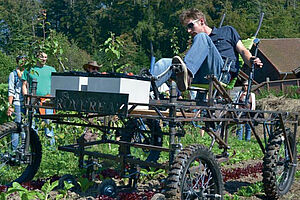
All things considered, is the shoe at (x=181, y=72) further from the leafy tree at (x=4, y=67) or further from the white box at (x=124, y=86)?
the leafy tree at (x=4, y=67)

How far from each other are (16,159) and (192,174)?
173 centimetres

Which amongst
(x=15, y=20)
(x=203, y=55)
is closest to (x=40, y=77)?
(x=203, y=55)

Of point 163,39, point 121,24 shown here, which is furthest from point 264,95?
point 121,24

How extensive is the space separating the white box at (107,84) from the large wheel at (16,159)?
0.74 m

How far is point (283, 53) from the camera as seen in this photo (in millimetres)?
36219

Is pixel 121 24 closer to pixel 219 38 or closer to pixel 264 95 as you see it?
pixel 264 95

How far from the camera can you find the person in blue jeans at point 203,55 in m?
4.24

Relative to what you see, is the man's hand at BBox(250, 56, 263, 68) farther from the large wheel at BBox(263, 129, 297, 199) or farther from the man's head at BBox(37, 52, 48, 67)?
the man's head at BBox(37, 52, 48, 67)

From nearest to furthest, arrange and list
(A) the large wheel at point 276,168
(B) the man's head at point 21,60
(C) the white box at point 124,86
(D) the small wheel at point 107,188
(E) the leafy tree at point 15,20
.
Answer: (C) the white box at point 124,86 → (D) the small wheel at point 107,188 → (A) the large wheel at point 276,168 → (B) the man's head at point 21,60 → (E) the leafy tree at point 15,20

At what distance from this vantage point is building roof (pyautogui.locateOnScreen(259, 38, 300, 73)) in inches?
1341

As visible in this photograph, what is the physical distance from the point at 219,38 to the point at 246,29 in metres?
42.8

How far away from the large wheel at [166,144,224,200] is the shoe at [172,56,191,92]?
0.66 m

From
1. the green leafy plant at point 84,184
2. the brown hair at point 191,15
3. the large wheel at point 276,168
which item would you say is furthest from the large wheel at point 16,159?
the large wheel at point 276,168

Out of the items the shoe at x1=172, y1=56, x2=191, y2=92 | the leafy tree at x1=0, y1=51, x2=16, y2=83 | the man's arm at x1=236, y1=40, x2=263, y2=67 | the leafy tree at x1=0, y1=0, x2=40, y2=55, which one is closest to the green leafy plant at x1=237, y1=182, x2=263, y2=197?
the man's arm at x1=236, y1=40, x2=263, y2=67
